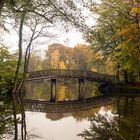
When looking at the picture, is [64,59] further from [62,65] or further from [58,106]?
[58,106]

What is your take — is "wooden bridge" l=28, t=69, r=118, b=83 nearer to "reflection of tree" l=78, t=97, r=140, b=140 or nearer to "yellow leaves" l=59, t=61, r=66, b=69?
"reflection of tree" l=78, t=97, r=140, b=140

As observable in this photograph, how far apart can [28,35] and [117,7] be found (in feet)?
36.1

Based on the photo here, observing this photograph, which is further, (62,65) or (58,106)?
(62,65)

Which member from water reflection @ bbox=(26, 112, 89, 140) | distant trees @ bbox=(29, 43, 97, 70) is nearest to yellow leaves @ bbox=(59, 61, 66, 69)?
distant trees @ bbox=(29, 43, 97, 70)

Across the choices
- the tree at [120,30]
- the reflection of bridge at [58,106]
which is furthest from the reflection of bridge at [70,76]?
the reflection of bridge at [58,106]

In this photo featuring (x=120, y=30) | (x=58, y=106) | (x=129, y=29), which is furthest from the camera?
(x=120, y=30)

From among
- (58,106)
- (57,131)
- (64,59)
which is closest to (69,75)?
(58,106)

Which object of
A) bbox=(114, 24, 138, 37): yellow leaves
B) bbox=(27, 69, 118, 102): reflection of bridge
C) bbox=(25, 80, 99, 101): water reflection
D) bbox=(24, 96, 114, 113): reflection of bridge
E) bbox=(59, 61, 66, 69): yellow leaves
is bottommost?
bbox=(24, 96, 114, 113): reflection of bridge

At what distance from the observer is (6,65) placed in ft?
117

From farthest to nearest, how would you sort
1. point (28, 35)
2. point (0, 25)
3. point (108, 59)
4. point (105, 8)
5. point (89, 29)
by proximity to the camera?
point (108, 59), point (105, 8), point (28, 35), point (0, 25), point (89, 29)

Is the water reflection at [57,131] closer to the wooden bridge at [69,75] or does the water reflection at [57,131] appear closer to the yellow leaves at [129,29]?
the yellow leaves at [129,29]

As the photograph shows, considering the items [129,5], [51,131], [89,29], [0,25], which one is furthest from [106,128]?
[129,5]

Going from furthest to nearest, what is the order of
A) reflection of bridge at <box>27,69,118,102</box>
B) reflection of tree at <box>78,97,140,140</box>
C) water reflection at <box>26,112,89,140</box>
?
reflection of bridge at <box>27,69,118,102</box>
water reflection at <box>26,112,89,140</box>
reflection of tree at <box>78,97,140,140</box>

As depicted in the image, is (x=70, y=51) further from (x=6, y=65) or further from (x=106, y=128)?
(x=106, y=128)
